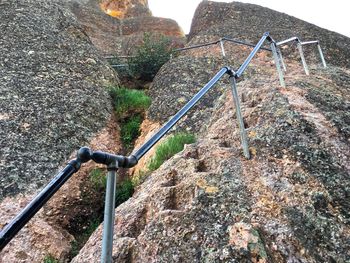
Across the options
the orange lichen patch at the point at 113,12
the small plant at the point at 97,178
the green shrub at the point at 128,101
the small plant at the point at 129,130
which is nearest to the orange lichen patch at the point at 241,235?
the small plant at the point at 97,178

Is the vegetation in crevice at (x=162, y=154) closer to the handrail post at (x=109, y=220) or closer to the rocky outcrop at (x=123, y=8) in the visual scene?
the handrail post at (x=109, y=220)

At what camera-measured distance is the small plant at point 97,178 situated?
685 centimetres

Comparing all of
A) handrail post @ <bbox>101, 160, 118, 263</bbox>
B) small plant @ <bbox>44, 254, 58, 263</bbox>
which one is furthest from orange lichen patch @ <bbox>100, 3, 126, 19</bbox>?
handrail post @ <bbox>101, 160, 118, 263</bbox>

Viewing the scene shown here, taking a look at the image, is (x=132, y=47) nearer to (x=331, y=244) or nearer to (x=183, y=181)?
(x=183, y=181)

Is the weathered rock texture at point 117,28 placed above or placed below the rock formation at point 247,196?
above

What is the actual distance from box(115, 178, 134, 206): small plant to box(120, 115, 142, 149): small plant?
1928mm

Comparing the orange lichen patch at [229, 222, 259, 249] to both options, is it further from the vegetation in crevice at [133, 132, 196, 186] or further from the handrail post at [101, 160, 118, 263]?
the vegetation in crevice at [133, 132, 196, 186]

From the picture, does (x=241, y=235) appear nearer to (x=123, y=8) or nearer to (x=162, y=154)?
(x=162, y=154)

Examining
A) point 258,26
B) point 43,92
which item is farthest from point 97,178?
point 258,26

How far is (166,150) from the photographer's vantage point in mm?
6539

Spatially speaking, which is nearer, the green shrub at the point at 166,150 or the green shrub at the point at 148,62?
the green shrub at the point at 166,150

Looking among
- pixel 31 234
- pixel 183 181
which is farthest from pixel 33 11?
pixel 183 181

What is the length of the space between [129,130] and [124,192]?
8.97 ft

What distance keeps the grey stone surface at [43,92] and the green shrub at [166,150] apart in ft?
5.63
